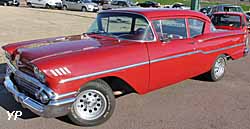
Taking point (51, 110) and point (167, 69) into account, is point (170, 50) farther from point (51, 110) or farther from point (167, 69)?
point (51, 110)

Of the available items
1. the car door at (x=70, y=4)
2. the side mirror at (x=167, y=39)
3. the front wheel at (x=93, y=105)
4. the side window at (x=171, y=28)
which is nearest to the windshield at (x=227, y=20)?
the side window at (x=171, y=28)

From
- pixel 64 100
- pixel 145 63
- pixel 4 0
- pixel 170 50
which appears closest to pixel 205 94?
pixel 170 50

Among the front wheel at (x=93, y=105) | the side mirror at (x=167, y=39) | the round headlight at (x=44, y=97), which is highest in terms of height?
the side mirror at (x=167, y=39)

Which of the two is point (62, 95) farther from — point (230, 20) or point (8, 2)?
point (8, 2)

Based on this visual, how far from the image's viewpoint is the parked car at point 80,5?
29828 mm

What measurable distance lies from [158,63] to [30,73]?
76.7 inches

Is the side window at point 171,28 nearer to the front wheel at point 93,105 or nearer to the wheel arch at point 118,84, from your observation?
the wheel arch at point 118,84

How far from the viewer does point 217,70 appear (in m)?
5.91

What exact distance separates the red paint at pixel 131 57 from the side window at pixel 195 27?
0.09 metres

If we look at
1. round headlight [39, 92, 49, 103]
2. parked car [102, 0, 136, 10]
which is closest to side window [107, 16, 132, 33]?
round headlight [39, 92, 49, 103]

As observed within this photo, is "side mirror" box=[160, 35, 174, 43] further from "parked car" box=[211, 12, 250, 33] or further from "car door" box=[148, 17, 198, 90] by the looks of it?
"parked car" box=[211, 12, 250, 33]

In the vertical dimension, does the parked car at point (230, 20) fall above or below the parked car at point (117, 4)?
below

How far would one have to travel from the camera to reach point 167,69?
4.48m

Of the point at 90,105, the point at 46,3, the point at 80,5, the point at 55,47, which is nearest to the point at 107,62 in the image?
the point at 90,105
